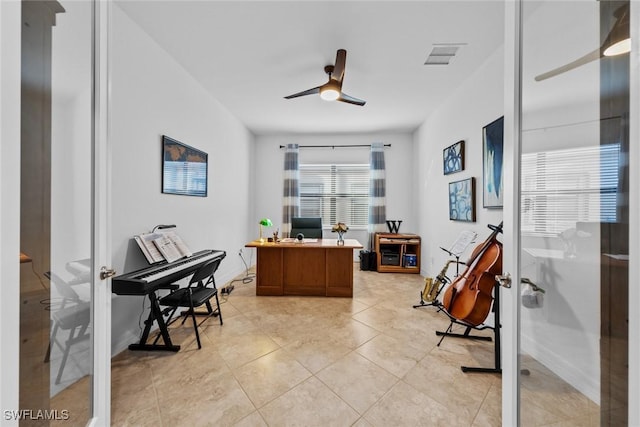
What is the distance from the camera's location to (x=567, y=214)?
101 cm

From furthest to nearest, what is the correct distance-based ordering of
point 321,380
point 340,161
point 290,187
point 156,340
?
point 340,161 → point 290,187 → point 156,340 → point 321,380

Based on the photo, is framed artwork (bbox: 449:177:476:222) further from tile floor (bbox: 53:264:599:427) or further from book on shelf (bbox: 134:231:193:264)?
book on shelf (bbox: 134:231:193:264)

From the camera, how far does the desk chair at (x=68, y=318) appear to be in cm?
95

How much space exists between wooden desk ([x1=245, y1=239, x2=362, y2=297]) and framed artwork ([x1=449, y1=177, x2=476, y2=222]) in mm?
1345

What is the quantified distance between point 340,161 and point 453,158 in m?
2.53

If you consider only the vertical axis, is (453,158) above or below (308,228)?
above

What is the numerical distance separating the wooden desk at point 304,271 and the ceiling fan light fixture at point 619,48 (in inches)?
106

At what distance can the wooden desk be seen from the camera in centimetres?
324

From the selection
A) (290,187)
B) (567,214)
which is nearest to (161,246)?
(567,214)

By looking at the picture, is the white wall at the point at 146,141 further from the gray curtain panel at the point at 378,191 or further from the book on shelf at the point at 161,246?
the gray curtain panel at the point at 378,191

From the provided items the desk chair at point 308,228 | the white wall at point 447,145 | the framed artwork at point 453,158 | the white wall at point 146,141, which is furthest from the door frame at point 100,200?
the framed artwork at point 453,158

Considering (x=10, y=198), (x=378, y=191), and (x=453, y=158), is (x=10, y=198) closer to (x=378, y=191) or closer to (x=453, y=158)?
(x=453, y=158)

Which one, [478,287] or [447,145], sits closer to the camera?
[478,287]

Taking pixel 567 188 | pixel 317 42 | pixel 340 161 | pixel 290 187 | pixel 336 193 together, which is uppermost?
pixel 317 42
